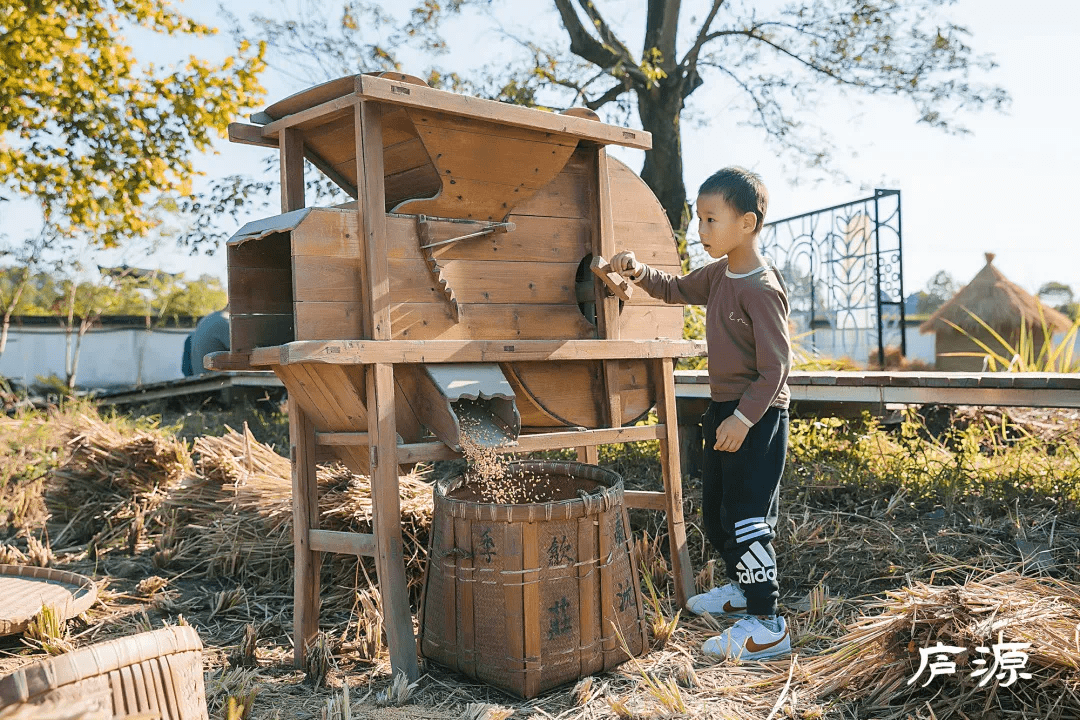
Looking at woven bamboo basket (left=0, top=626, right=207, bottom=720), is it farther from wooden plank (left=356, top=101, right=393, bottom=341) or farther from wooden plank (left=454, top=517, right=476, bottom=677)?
wooden plank (left=356, top=101, right=393, bottom=341)

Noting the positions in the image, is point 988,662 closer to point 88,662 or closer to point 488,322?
point 488,322

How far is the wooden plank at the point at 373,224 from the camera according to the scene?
2963 millimetres

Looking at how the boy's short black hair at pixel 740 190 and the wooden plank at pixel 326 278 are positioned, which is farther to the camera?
the boy's short black hair at pixel 740 190

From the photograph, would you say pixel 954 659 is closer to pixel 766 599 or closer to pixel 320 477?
pixel 766 599

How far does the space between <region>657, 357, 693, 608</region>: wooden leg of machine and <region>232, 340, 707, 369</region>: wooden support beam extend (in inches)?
6.3

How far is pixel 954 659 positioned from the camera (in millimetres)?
2500

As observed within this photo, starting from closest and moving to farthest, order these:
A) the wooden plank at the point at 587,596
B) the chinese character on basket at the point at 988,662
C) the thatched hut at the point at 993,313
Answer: the chinese character on basket at the point at 988,662 < the wooden plank at the point at 587,596 < the thatched hut at the point at 993,313

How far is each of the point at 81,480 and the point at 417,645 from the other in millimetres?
3632

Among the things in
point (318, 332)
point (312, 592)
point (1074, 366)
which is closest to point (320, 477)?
point (312, 592)

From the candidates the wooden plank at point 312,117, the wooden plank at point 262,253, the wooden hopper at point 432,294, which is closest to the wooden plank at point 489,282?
the wooden hopper at point 432,294

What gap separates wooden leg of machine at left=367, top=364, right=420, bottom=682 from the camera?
294 centimetres

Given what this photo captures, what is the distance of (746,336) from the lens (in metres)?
3.27

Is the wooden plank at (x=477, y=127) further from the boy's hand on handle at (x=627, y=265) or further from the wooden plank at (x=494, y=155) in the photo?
the boy's hand on handle at (x=627, y=265)

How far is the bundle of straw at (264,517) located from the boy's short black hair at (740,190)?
2.00 m
